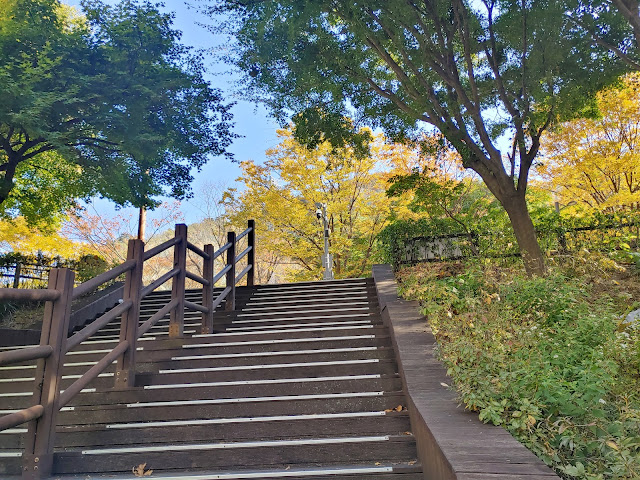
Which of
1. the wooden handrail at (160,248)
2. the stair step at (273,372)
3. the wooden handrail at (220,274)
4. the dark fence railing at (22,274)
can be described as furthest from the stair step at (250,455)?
the dark fence railing at (22,274)

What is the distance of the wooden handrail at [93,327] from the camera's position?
2.93m

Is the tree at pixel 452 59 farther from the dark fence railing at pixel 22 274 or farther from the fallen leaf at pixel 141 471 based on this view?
the dark fence railing at pixel 22 274

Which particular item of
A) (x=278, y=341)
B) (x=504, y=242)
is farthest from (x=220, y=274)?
(x=504, y=242)

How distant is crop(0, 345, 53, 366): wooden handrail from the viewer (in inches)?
93.7

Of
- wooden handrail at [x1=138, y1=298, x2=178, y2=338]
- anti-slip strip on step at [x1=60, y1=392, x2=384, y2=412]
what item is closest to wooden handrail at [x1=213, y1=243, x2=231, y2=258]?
wooden handrail at [x1=138, y1=298, x2=178, y2=338]

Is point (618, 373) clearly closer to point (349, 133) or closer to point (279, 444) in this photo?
point (279, 444)

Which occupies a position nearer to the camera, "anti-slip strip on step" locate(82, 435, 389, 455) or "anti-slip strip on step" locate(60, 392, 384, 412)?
"anti-slip strip on step" locate(82, 435, 389, 455)

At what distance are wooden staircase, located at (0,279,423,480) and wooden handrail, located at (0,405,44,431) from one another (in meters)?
0.43

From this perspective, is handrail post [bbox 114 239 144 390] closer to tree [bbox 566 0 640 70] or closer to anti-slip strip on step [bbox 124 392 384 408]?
anti-slip strip on step [bbox 124 392 384 408]

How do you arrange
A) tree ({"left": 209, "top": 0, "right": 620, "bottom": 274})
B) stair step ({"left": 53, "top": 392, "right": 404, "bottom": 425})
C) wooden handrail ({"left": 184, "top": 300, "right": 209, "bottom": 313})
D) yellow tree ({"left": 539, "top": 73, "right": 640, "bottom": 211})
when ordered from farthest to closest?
yellow tree ({"left": 539, "top": 73, "right": 640, "bottom": 211}) < tree ({"left": 209, "top": 0, "right": 620, "bottom": 274}) < wooden handrail ({"left": 184, "top": 300, "right": 209, "bottom": 313}) < stair step ({"left": 53, "top": 392, "right": 404, "bottom": 425})

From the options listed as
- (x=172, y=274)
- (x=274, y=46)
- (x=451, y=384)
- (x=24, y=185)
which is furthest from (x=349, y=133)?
(x=24, y=185)

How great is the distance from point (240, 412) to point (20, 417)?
4.78 feet

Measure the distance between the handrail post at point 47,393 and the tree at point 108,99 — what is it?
7.66 meters

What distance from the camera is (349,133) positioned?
9.75 meters
